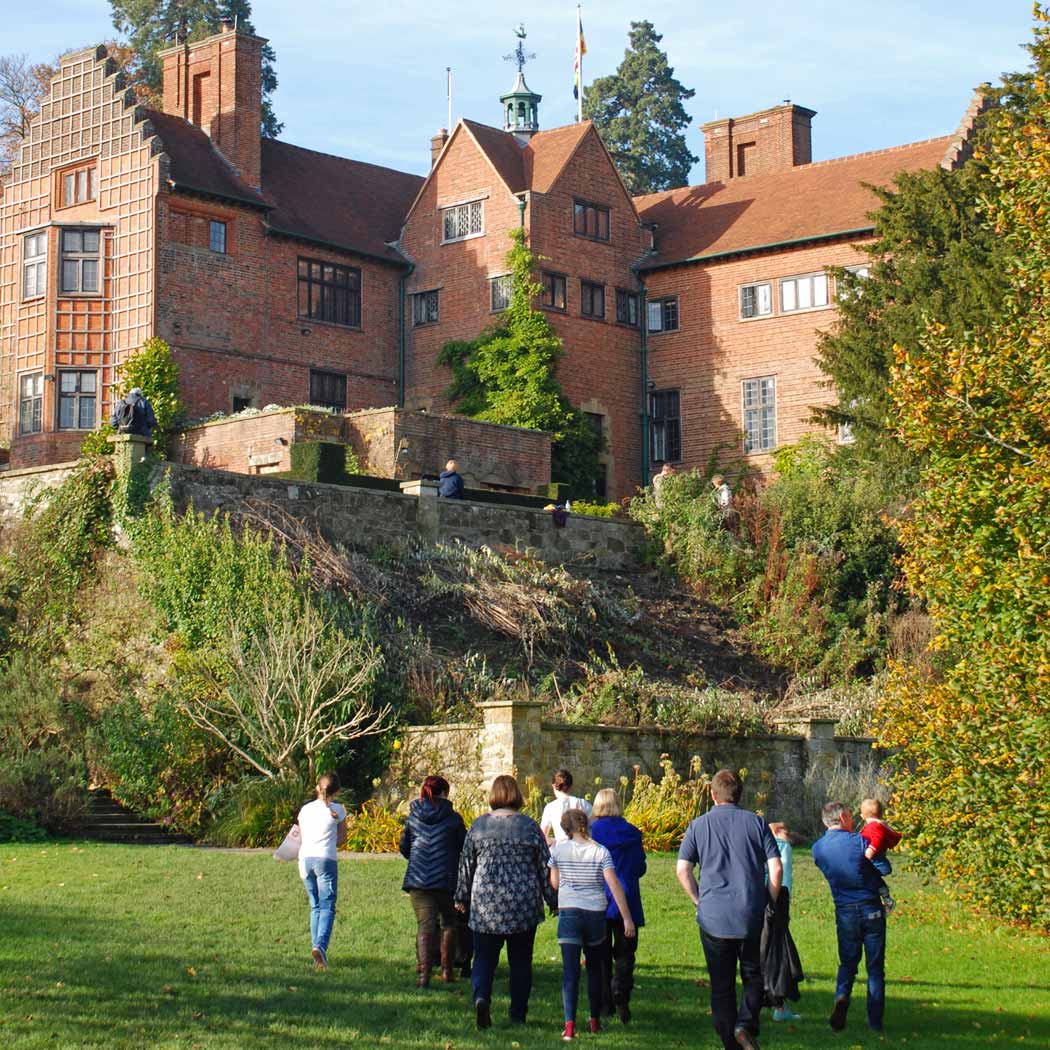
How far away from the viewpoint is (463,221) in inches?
1634

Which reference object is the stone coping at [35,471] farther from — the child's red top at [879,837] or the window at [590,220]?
the child's red top at [879,837]

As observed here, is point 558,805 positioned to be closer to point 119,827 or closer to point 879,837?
point 879,837

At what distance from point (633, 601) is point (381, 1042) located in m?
19.8

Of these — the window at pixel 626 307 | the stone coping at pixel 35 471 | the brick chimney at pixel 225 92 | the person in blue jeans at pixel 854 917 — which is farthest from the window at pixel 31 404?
the person in blue jeans at pixel 854 917

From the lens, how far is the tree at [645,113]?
6588 cm

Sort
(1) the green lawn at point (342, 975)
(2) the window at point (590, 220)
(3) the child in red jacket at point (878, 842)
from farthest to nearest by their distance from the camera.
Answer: (2) the window at point (590, 220) < (3) the child in red jacket at point (878, 842) < (1) the green lawn at point (342, 975)

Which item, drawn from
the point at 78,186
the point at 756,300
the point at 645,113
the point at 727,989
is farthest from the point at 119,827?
the point at 645,113

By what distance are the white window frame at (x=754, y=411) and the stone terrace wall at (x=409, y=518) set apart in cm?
833

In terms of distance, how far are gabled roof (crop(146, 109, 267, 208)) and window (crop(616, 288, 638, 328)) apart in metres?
9.15

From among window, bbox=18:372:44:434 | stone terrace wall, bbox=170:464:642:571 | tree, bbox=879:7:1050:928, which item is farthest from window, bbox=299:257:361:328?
tree, bbox=879:7:1050:928

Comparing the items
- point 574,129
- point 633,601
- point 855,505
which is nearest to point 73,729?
point 633,601

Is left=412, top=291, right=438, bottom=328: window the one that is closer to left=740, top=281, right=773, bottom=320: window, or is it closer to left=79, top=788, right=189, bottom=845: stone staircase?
left=740, top=281, right=773, bottom=320: window

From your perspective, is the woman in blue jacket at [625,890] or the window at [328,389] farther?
the window at [328,389]

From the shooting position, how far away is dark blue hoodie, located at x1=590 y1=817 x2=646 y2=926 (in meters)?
11.4
